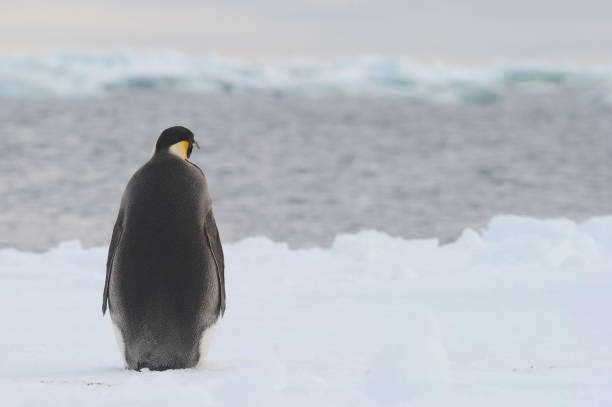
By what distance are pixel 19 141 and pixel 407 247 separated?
2738 centimetres

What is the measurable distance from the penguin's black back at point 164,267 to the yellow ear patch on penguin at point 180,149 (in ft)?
0.17

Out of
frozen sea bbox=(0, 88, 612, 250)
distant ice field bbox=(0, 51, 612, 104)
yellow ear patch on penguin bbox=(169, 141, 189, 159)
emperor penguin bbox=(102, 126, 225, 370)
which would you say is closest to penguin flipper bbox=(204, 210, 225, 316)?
emperor penguin bbox=(102, 126, 225, 370)

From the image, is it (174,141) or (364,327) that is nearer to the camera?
(174,141)

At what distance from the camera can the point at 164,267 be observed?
335cm

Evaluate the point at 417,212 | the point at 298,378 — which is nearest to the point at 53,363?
the point at 298,378

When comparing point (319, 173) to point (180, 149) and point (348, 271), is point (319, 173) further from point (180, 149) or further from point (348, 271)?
point (180, 149)

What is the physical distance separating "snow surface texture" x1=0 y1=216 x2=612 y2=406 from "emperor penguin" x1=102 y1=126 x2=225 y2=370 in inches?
6.0

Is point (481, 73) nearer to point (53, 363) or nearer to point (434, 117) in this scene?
point (434, 117)

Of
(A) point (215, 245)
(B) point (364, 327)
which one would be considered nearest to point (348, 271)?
(B) point (364, 327)

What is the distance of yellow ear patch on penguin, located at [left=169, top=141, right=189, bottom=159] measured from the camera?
348cm

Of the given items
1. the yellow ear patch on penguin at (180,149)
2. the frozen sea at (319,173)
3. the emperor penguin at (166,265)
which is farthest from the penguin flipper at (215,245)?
the frozen sea at (319,173)

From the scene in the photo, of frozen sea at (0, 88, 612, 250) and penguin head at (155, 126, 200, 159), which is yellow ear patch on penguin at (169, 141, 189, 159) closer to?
penguin head at (155, 126, 200, 159)

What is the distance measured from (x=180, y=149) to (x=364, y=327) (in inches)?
61.4

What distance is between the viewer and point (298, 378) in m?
2.87
